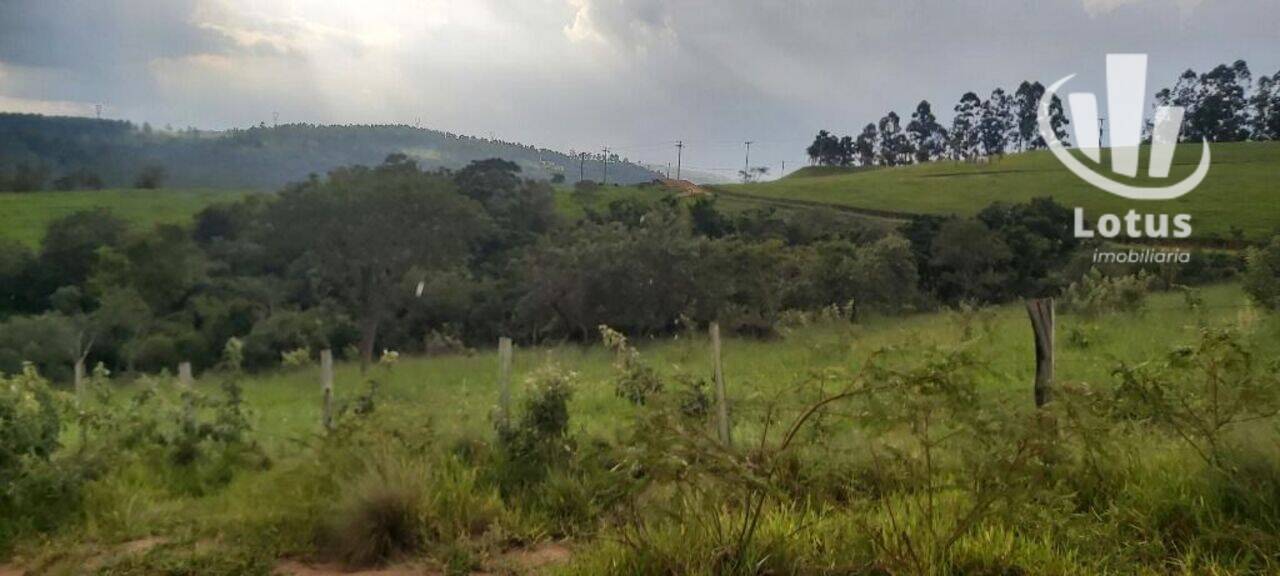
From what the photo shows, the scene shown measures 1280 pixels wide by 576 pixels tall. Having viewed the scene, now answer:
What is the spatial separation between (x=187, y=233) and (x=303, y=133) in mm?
5417

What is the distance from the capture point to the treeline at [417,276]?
72.7 ft

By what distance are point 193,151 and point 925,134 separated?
56545 mm

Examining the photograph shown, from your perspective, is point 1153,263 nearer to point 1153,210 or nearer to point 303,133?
point 1153,210

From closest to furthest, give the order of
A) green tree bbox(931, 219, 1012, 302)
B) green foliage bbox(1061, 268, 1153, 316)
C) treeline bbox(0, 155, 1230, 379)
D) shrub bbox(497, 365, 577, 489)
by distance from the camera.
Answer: shrub bbox(497, 365, 577, 489), green foliage bbox(1061, 268, 1153, 316), treeline bbox(0, 155, 1230, 379), green tree bbox(931, 219, 1012, 302)

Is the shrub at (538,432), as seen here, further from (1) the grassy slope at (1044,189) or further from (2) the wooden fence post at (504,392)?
(1) the grassy slope at (1044,189)

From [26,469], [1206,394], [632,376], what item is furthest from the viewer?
Result: [632,376]

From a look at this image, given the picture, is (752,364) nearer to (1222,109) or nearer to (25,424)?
(25,424)

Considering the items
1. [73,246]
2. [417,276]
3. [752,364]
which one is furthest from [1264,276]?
[73,246]

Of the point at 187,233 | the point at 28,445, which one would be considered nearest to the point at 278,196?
the point at 187,233

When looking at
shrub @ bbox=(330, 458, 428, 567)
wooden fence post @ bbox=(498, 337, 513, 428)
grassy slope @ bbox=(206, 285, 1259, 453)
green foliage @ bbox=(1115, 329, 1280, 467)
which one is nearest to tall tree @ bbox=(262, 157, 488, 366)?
grassy slope @ bbox=(206, 285, 1259, 453)

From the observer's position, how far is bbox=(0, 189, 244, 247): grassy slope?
30.8 m

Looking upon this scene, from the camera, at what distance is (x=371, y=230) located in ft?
77.3

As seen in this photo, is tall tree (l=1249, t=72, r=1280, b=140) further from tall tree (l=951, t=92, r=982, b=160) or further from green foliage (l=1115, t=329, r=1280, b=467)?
green foliage (l=1115, t=329, r=1280, b=467)

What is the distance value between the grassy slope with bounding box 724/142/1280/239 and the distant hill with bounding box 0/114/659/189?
25.0 m
